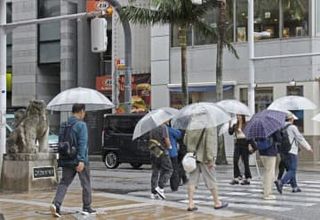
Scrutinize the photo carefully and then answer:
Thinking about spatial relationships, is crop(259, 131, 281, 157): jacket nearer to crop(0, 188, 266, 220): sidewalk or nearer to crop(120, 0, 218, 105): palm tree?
crop(0, 188, 266, 220): sidewalk

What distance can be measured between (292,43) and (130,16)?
694 centimetres

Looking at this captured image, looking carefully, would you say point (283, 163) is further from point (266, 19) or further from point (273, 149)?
point (266, 19)

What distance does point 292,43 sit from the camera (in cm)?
2739

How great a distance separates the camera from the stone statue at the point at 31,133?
48.8 ft

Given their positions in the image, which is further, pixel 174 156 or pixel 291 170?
pixel 174 156

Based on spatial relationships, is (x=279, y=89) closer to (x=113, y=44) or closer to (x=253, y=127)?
(x=113, y=44)

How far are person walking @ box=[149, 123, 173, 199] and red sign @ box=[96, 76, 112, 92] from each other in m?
20.8

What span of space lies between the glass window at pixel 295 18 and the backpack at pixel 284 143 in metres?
12.8

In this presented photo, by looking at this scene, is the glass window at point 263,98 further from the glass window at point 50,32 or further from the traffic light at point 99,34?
the glass window at point 50,32

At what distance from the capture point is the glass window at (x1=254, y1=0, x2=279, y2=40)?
Result: 28.0m

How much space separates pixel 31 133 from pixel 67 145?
4586mm

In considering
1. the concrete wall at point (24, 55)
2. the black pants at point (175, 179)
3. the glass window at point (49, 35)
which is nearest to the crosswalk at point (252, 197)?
the black pants at point (175, 179)

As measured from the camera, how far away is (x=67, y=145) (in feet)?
34.8

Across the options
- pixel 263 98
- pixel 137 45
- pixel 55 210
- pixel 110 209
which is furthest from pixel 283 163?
pixel 137 45
